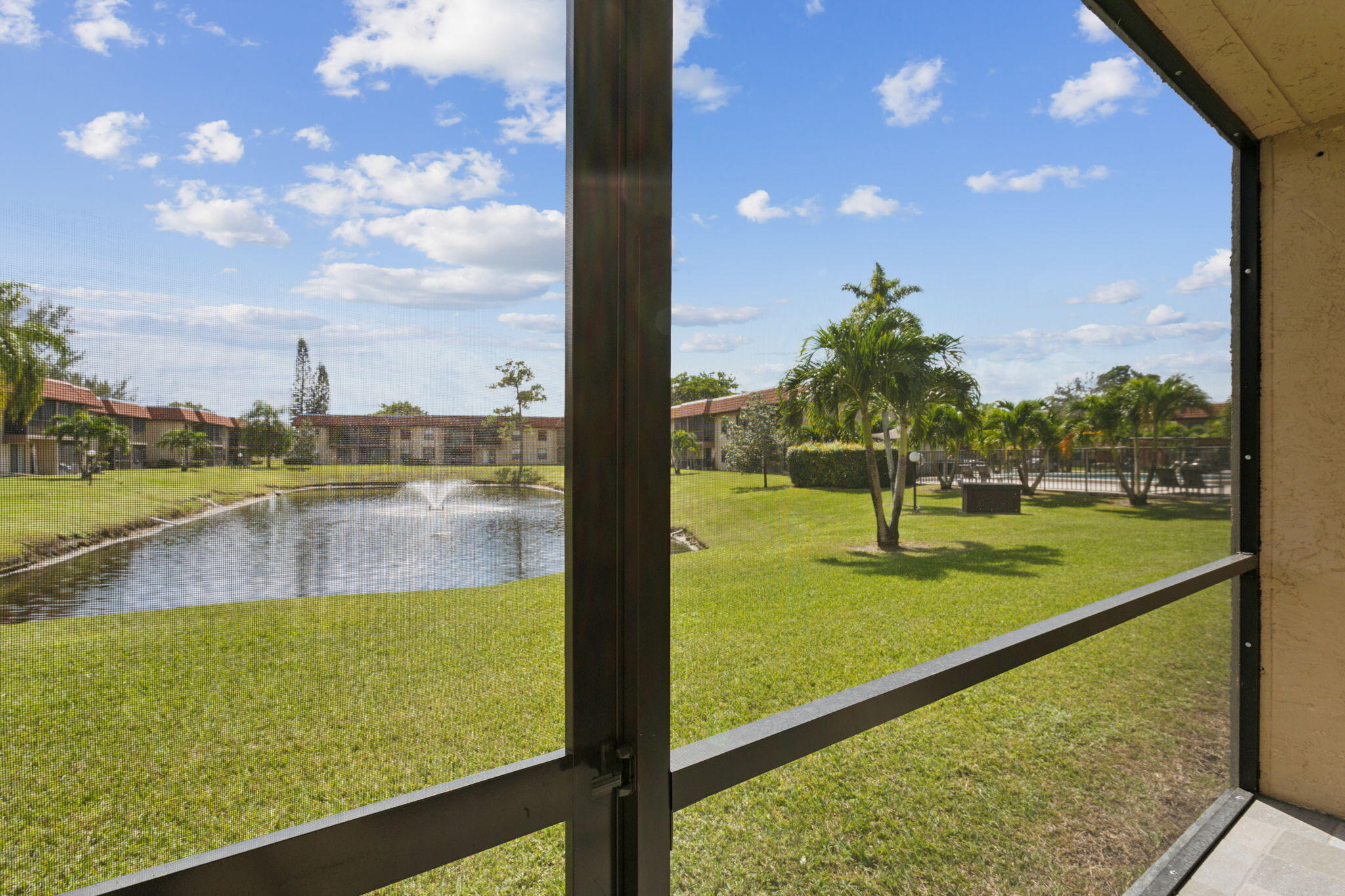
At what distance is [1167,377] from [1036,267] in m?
1.09

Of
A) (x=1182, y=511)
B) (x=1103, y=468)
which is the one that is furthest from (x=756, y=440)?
(x=1182, y=511)

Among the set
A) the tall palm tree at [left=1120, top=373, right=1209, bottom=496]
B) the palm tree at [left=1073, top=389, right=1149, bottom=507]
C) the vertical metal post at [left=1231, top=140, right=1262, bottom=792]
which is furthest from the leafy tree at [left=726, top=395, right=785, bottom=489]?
the tall palm tree at [left=1120, top=373, right=1209, bottom=496]

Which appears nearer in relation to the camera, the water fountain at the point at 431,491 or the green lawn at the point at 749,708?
the green lawn at the point at 749,708

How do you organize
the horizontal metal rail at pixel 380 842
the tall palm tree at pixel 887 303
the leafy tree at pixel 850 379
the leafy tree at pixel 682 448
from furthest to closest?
the tall palm tree at pixel 887 303, the leafy tree at pixel 850 379, the leafy tree at pixel 682 448, the horizontal metal rail at pixel 380 842

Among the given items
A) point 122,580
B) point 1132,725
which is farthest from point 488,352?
point 1132,725

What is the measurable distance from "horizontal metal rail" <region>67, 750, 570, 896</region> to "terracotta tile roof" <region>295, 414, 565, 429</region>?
0.34 m

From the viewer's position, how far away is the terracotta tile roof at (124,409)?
1.49 ft

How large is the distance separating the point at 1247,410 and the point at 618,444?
2.19 meters

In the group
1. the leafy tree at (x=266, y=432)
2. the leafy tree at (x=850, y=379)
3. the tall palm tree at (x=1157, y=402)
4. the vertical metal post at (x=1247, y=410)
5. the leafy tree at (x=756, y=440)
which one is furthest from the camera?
the tall palm tree at (x=1157, y=402)

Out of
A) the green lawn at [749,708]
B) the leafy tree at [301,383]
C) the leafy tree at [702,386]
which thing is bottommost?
the green lawn at [749,708]

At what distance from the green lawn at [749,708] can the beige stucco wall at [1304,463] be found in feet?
1.04

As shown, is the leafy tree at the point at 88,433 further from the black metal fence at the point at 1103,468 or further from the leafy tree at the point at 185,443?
the black metal fence at the point at 1103,468

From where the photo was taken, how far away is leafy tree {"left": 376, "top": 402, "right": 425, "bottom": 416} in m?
0.64

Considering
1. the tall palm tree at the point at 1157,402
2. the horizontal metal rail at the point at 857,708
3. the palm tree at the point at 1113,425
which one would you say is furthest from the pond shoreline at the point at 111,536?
the tall palm tree at the point at 1157,402
